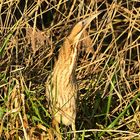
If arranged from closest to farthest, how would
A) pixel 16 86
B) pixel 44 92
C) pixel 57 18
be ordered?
pixel 16 86 < pixel 44 92 < pixel 57 18

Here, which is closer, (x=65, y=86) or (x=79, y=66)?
(x=65, y=86)

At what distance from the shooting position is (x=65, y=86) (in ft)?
5.74

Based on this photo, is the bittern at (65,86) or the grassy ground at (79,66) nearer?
the bittern at (65,86)

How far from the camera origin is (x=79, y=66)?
7.48 feet

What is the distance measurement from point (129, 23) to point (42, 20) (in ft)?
1.30

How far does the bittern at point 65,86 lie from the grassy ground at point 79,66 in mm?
61

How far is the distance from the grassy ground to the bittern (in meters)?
0.06

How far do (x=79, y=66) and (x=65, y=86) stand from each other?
0.54 m

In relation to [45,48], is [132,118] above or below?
below

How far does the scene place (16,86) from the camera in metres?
1.84

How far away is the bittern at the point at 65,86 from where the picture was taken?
1.70 metres

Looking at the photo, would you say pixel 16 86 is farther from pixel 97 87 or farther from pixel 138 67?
pixel 138 67

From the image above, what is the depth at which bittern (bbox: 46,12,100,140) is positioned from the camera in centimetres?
170

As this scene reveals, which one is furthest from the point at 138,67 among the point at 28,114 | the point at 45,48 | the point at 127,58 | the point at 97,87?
the point at 28,114
